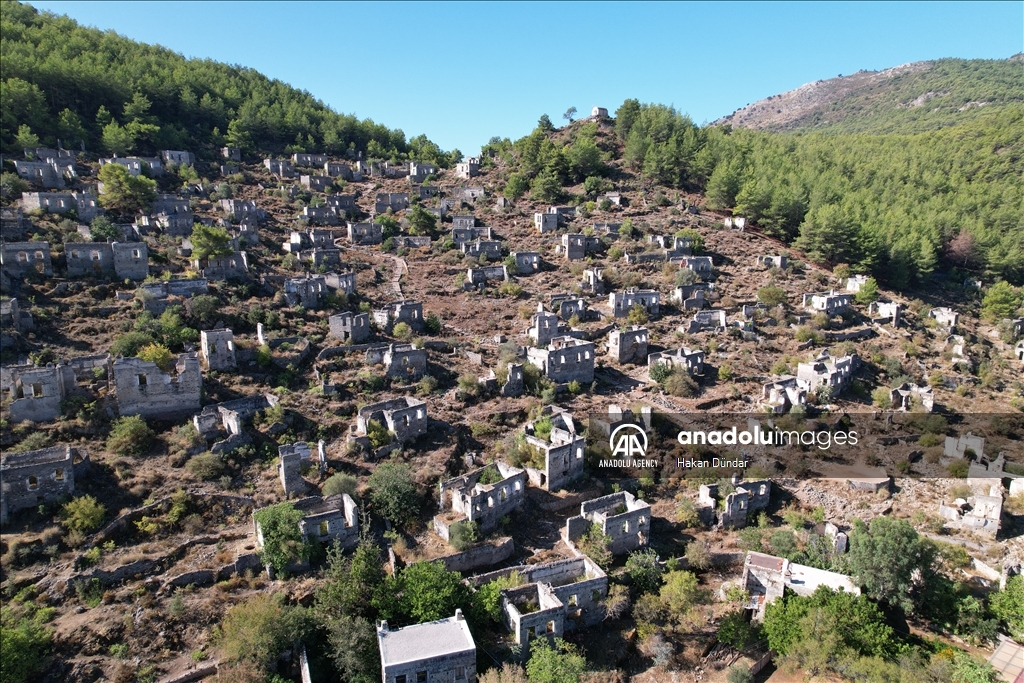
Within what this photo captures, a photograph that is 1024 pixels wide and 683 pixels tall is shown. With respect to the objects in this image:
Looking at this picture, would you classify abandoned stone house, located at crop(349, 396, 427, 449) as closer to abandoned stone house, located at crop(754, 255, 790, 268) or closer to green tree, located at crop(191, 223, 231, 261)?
green tree, located at crop(191, 223, 231, 261)

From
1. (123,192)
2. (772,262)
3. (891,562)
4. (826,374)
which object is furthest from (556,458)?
(123,192)

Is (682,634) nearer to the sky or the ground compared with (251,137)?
nearer to the ground

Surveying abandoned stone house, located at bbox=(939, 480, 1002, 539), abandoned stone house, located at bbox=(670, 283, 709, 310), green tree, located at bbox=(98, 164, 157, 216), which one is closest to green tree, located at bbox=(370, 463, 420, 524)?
abandoned stone house, located at bbox=(939, 480, 1002, 539)

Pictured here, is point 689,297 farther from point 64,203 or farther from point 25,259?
point 64,203

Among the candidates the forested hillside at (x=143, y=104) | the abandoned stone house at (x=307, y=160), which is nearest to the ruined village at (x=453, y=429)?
the forested hillside at (x=143, y=104)

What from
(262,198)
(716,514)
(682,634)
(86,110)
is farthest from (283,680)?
(86,110)

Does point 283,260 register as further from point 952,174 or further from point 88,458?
point 952,174

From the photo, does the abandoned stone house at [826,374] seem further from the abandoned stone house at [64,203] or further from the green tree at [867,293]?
the abandoned stone house at [64,203]
